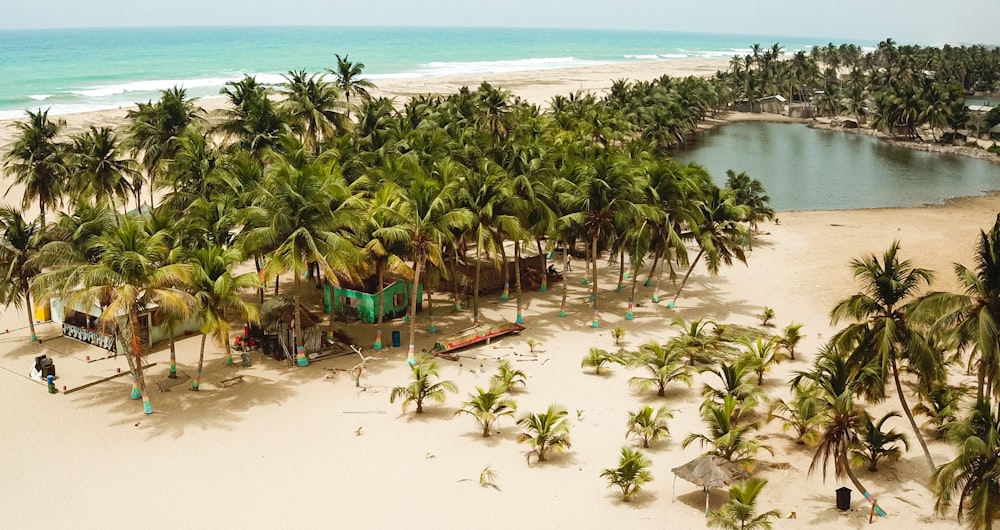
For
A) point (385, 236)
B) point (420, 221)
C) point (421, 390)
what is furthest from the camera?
point (420, 221)

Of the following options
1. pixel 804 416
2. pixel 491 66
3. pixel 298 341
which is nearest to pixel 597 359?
pixel 804 416

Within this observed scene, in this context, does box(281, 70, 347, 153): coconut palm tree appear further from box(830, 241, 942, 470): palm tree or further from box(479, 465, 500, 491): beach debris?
box(830, 241, 942, 470): palm tree

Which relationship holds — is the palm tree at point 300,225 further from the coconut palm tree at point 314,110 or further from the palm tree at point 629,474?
the coconut palm tree at point 314,110

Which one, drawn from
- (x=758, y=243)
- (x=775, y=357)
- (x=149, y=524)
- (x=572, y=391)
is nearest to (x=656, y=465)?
(x=572, y=391)

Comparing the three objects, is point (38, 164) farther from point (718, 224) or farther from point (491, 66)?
point (491, 66)

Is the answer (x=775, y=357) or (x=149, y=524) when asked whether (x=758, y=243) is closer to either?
(x=775, y=357)

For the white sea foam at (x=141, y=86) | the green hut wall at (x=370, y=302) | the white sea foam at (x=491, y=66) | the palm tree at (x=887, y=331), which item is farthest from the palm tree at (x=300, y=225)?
the white sea foam at (x=491, y=66)
